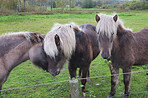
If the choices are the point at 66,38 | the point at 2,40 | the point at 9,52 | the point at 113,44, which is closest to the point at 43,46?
the point at 66,38

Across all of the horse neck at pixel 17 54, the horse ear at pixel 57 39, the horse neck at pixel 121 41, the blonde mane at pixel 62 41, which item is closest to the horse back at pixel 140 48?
the horse neck at pixel 121 41

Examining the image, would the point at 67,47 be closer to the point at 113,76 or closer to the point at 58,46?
the point at 58,46

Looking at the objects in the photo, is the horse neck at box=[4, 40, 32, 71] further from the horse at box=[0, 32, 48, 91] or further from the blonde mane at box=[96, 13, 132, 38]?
the blonde mane at box=[96, 13, 132, 38]

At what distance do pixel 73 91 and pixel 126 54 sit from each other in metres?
1.55

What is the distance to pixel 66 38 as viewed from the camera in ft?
8.93

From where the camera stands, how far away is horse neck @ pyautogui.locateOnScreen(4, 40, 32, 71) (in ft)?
8.94

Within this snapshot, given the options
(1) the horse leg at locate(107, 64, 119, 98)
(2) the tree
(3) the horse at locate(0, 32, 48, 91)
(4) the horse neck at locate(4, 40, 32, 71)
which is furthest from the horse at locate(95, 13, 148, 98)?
(2) the tree

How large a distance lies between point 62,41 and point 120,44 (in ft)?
4.33

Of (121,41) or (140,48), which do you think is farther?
(140,48)

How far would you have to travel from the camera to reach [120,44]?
10.0 feet

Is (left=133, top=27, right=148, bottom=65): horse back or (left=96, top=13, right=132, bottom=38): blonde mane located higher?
(left=96, top=13, right=132, bottom=38): blonde mane

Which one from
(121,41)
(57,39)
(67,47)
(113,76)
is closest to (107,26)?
(121,41)

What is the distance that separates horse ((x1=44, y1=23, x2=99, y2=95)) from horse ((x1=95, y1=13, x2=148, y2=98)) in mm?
479

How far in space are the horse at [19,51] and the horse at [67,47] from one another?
21 centimetres
